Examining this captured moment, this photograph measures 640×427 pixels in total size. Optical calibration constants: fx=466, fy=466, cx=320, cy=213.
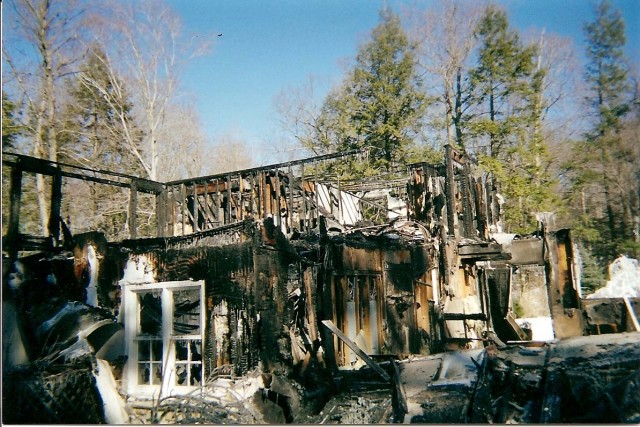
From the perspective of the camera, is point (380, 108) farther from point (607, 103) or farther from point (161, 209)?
point (161, 209)

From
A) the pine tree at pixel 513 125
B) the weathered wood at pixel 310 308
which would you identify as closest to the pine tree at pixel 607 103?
the pine tree at pixel 513 125

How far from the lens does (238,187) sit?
1311cm

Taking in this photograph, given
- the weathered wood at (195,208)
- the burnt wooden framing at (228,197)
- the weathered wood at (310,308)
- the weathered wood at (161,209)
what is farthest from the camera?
the weathered wood at (195,208)

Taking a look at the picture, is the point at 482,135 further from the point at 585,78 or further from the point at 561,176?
the point at 585,78

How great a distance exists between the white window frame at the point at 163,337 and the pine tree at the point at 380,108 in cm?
1784

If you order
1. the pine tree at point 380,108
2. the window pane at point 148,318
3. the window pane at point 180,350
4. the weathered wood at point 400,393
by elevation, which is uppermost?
the pine tree at point 380,108

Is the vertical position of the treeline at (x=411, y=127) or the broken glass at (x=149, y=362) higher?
the treeline at (x=411, y=127)

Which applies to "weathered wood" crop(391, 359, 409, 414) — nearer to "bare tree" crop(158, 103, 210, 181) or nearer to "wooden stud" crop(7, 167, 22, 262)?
"wooden stud" crop(7, 167, 22, 262)

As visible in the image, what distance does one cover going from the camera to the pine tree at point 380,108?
24.3 metres

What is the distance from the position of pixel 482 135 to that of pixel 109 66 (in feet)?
62.1

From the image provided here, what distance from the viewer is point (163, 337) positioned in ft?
23.2

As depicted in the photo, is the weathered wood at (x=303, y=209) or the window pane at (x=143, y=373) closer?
the window pane at (x=143, y=373)

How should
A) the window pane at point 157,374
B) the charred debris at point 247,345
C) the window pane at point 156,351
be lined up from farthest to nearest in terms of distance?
the window pane at point 156,351 → the window pane at point 157,374 → the charred debris at point 247,345

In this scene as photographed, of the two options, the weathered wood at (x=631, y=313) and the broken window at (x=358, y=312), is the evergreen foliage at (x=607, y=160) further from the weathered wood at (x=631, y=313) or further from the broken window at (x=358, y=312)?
the broken window at (x=358, y=312)
